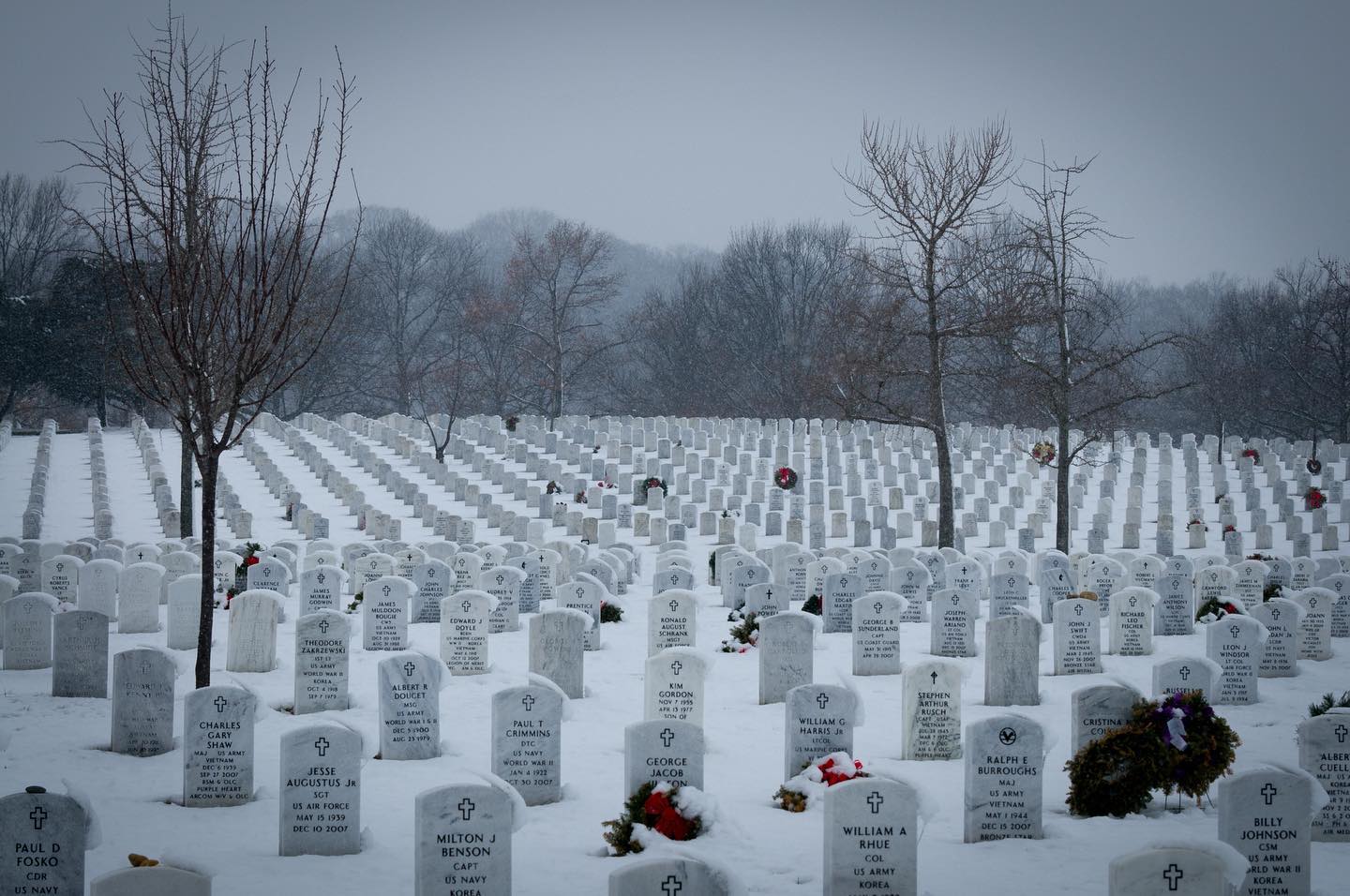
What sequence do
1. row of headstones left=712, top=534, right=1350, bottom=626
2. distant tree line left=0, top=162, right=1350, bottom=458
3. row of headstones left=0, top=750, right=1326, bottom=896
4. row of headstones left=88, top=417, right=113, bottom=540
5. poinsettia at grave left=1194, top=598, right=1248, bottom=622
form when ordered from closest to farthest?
row of headstones left=0, top=750, right=1326, bottom=896, poinsettia at grave left=1194, top=598, right=1248, bottom=622, row of headstones left=712, top=534, right=1350, bottom=626, row of headstones left=88, top=417, right=113, bottom=540, distant tree line left=0, top=162, right=1350, bottom=458

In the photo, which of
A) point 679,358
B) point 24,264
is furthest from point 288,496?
point 679,358

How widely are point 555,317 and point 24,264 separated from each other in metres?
22.8

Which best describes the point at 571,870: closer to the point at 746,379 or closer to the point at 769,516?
the point at 769,516

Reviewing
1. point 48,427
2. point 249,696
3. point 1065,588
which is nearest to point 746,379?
point 48,427

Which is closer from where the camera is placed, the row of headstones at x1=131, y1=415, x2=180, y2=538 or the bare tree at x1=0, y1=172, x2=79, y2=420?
the row of headstones at x1=131, y1=415, x2=180, y2=538

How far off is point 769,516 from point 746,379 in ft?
115

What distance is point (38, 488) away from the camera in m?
27.0

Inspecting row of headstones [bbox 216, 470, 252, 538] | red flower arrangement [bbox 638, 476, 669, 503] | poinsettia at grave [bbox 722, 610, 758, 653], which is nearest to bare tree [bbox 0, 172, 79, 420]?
row of headstones [bbox 216, 470, 252, 538]

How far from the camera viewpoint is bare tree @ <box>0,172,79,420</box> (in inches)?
1708

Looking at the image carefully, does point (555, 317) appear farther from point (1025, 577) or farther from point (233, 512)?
point (1025, 577)

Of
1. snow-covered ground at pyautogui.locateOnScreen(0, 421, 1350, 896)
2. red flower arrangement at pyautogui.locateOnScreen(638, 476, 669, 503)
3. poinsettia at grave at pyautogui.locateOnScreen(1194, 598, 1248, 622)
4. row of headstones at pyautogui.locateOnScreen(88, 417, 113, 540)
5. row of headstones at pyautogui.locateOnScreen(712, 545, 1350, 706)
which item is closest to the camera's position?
snow-covered ground at pyautogui.locateOnScreen(0, 421, 1350, 896)

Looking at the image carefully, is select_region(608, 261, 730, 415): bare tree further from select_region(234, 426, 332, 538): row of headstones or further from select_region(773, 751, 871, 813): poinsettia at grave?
select_region(773, 751, 871, 813): poinsettia at grave

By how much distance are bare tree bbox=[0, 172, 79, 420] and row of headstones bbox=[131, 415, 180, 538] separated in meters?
7.49

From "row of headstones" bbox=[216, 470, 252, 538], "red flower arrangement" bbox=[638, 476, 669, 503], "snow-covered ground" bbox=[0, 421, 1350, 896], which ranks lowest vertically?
"snow-covered ground" bbox=[0, 421, 1350, 896]
